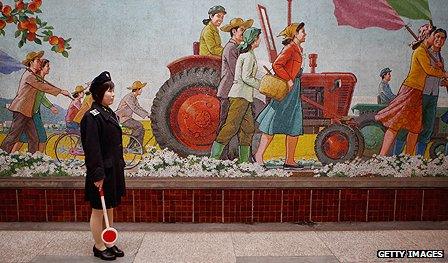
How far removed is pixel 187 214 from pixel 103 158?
146 cm

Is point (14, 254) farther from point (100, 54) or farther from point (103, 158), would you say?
point (100, 54)

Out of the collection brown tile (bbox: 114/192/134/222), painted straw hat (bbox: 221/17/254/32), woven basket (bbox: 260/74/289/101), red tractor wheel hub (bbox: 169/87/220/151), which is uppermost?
painted straw hat (bbox: 221/17/254/32)

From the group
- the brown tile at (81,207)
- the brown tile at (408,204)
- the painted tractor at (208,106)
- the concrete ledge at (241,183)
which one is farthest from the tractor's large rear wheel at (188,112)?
the brown tile at (408,204)

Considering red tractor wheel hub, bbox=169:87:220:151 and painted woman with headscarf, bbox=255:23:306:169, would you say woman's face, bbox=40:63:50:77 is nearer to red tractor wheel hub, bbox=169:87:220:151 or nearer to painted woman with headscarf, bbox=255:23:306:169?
red tractor wheel hub, bbox=169:87:220:151

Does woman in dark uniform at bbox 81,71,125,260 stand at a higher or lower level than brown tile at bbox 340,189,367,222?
higher

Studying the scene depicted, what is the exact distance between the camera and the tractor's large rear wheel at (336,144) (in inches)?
199

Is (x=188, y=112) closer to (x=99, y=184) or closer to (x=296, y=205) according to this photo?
(x=99, y=184)

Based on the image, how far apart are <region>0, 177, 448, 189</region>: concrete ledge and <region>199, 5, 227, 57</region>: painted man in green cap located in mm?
1521

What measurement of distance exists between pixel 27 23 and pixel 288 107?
10.5 ft

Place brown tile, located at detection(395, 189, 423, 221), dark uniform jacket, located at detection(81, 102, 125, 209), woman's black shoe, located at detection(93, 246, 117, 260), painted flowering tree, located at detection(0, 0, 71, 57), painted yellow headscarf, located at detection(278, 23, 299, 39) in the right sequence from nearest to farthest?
dark uniform jacket, located at detection(81, 102, 125, 209), woman's black shoe, located at detection(93, 246, 117, 260), painted flowering tree, located at detection(0, 0, 71, 57), painted yellow headscarf, located at detection(278, 23, 299, 39), brown tile, located at detection(395, 189, 423, 221)

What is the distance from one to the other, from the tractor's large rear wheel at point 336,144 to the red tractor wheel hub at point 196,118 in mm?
1290

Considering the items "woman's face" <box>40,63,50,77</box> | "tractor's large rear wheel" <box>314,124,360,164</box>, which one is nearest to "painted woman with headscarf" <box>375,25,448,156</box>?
"tractor's large rear wheel" <box>314,124,360,164</box>

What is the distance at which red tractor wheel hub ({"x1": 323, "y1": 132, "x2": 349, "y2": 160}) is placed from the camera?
5.07 m

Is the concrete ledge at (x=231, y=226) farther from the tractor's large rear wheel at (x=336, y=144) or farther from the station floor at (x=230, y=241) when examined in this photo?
the tractor's large rear wheel at (x=336, y=144)
